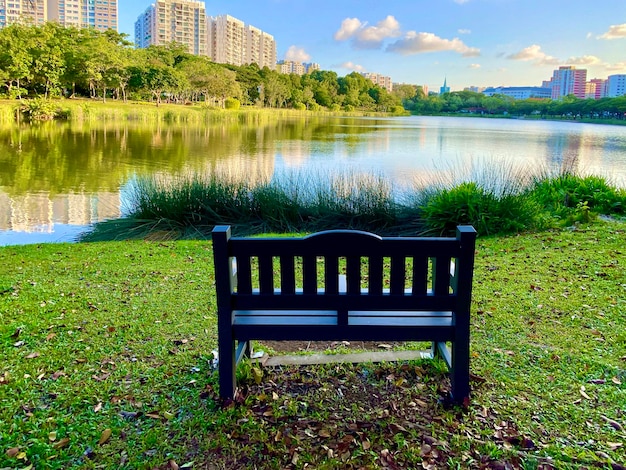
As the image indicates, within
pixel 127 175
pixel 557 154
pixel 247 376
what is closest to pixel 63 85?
pixel 127 175

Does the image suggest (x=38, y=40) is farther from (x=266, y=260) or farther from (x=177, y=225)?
(x=266, y=260)

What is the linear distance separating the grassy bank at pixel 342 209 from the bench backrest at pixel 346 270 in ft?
17.4

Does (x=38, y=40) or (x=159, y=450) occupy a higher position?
(x=38, y=40)

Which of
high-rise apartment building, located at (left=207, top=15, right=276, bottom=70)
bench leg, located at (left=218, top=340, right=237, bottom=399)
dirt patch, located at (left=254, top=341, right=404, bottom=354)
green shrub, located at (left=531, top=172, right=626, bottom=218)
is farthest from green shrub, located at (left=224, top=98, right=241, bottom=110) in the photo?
bench leg, located at (left=218, top=340, right=237, bottom=399)

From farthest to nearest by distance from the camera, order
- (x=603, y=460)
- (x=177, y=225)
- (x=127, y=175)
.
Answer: (x=127, y=175), (x=177, y=225), (x=603, y=460)

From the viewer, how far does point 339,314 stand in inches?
85.9

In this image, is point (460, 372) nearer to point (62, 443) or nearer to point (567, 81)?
point (62, 443)

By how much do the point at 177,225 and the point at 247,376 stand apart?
19.0ft

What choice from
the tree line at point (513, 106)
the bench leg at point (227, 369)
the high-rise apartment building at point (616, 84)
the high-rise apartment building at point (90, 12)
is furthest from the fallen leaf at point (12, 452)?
the high-rise apartment building at point (90, 12)

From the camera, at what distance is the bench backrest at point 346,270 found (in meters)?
2.06

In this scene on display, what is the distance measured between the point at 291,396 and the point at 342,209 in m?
5.96

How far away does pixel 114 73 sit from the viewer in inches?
1848

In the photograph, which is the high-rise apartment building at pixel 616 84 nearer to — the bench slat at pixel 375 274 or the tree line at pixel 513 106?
the tree line at pixel 513 106

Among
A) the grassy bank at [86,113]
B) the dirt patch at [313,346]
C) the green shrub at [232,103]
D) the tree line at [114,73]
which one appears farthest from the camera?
the green shrub at [232,103]
